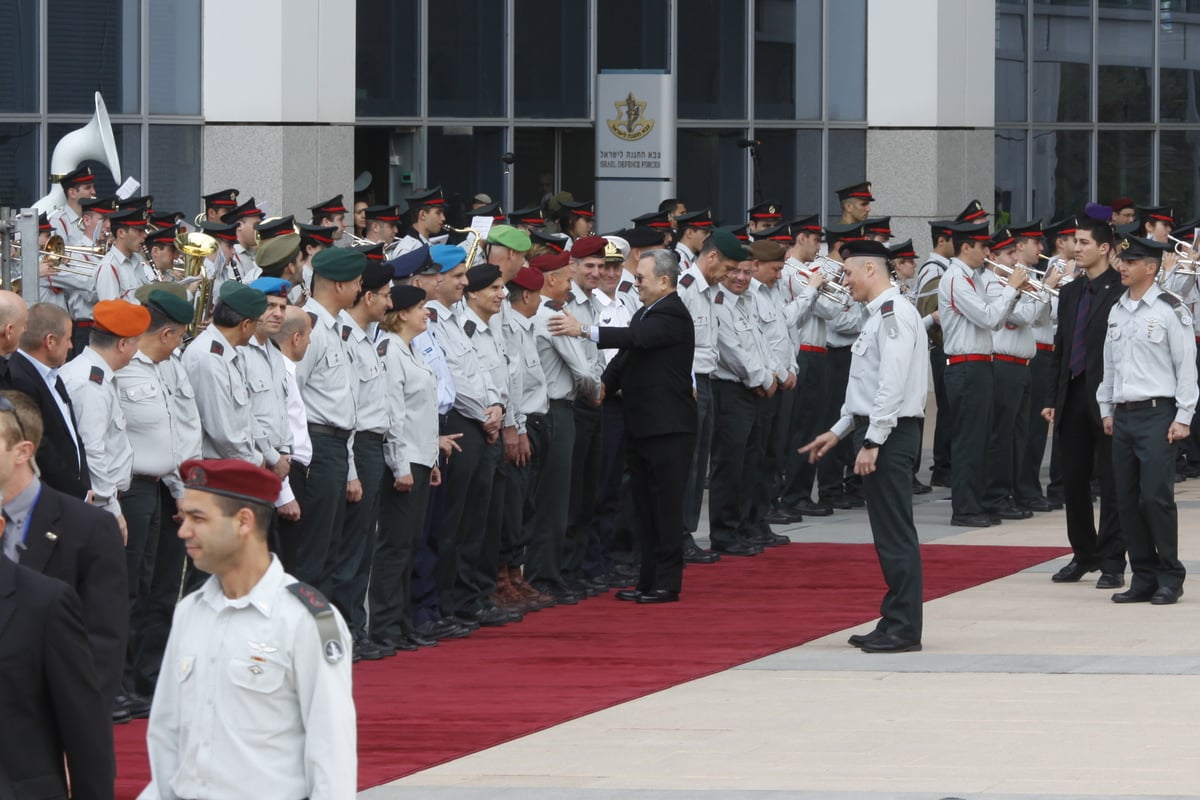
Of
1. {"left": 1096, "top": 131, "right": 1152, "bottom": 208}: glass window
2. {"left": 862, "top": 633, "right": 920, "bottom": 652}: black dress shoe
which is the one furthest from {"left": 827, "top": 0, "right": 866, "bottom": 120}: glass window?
{"left": 862, "top": 633, "right": 920, "bottom": 652}: black dress shoe

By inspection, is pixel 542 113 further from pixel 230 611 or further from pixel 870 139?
pixel 230 611

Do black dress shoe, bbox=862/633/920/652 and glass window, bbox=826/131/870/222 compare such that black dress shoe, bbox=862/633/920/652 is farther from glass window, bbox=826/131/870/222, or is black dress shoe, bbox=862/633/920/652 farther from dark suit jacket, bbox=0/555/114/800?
glass window, bbox=826/131/870/222

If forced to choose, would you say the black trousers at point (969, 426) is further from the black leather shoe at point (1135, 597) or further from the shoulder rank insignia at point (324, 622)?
the shoulder rank insignia at point (324, 622)

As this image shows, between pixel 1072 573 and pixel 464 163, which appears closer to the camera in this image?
pixel 1072 573

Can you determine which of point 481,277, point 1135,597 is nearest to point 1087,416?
point 1135,597

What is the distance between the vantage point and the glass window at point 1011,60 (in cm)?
2947

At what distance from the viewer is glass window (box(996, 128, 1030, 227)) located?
96.3ft

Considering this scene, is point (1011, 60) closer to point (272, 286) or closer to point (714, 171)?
point (714, 171)

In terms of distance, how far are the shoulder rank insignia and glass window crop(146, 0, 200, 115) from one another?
743 inches

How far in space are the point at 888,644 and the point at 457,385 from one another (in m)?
2.61

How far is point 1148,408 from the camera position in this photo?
12461 mm

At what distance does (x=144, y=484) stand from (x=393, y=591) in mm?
1949

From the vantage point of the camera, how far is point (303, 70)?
2289 cm

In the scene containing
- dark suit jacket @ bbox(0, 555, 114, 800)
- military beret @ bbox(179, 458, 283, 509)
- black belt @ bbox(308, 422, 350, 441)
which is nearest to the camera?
military beret @ bbox(179, 458, 283, 509)
